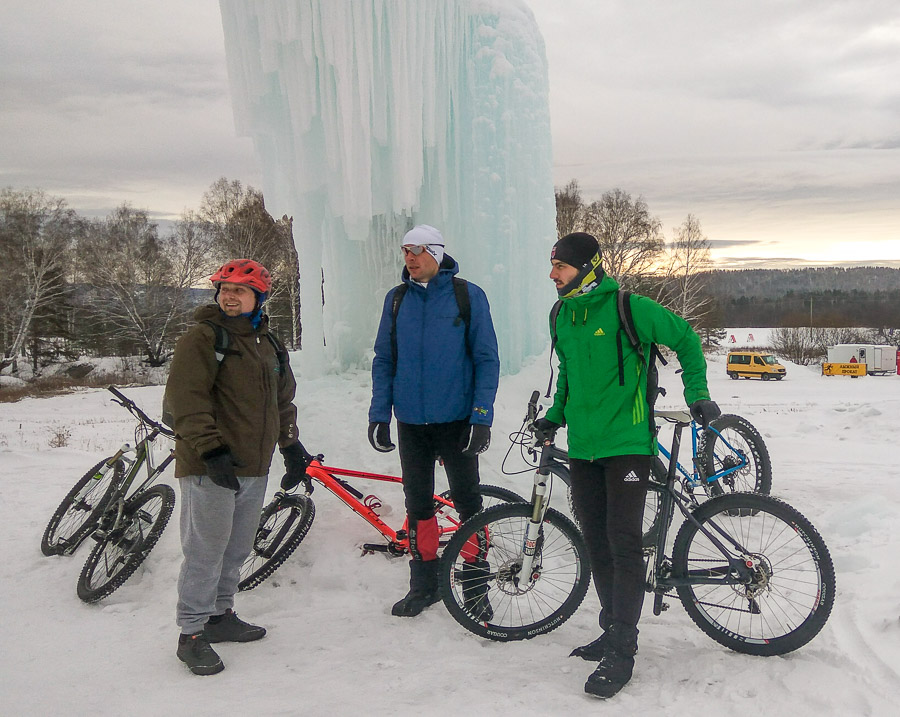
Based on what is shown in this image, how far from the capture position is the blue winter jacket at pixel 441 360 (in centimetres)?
306

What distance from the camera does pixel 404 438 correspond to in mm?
3178

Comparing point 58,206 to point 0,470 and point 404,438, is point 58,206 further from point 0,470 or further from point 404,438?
point 404,438

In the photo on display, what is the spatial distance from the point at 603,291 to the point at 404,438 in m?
1.24

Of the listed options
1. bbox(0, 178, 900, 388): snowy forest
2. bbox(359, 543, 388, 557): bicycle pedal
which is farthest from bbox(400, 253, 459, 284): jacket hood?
bbox(0, 178, 900, 388): snowy forest

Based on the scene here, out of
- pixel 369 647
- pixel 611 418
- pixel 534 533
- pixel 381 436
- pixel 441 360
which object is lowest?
pixel 369 647

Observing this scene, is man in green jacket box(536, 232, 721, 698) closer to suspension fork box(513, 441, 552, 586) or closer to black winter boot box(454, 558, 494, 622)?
suspension fork box(513, 441, 552, 586)

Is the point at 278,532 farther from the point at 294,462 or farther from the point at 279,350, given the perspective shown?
the point at 279,350

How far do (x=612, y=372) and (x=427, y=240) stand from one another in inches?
44.5

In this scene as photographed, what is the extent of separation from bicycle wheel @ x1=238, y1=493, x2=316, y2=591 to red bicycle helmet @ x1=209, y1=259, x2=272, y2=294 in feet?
4.62

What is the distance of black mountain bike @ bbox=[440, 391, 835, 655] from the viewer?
8.46 feet

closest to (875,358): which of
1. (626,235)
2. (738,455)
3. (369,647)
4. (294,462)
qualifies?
(626,235)

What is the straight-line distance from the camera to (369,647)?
2803 mm

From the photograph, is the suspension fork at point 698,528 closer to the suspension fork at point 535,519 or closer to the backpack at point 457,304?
the suspension fork at point 535,519

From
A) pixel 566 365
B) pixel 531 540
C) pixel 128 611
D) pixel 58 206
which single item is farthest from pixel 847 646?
pixel 58 206
